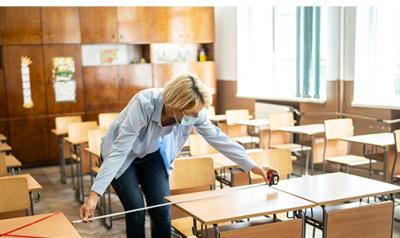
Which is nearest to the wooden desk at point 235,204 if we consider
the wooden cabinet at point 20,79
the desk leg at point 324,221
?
the desk leg at point 324,221

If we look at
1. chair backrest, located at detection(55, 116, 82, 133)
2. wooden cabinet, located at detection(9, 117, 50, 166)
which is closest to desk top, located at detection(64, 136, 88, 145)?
chair backrest, located at detection(55, 116, 82, 133)

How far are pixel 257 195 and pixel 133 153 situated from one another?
0.72 meters

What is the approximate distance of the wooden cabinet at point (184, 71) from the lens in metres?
7.70

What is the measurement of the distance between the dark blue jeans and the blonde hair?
438mm

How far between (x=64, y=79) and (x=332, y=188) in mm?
5081

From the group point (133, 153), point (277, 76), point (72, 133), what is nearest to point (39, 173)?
point (72, 133)

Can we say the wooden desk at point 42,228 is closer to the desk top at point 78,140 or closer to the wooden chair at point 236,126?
the desk top at point 78,140

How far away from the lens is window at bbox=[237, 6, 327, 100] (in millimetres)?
7090

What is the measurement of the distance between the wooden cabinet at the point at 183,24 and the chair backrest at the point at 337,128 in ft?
10.7

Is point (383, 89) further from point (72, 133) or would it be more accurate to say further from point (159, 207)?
point (159, 207)

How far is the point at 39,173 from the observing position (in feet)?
21.9

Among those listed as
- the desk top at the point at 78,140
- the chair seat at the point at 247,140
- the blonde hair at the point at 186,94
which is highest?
the blonde hair at the point at 186,94

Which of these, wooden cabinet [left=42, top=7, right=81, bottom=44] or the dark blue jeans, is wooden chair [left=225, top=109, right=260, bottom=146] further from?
the dark blue jeans

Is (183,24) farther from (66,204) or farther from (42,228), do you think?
(42,228)
